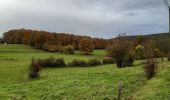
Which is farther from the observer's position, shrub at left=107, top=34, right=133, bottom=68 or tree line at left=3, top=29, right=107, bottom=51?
tree line at left=3, top=29, right=107, bottom=51

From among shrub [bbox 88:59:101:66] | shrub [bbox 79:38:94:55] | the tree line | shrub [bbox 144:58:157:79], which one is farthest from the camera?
the tree line

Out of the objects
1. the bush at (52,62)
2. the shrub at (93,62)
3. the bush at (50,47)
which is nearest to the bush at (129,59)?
the shrub at (93,62)

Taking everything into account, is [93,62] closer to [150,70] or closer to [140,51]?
[140,51]

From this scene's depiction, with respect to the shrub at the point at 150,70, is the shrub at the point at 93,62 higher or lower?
lower

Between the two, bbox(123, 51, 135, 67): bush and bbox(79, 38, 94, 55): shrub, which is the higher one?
bbox(79, 38, 94, 55): shrub

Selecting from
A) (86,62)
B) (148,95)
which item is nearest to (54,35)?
(86,62)

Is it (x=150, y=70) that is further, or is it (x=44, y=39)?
(x=44, y=39)

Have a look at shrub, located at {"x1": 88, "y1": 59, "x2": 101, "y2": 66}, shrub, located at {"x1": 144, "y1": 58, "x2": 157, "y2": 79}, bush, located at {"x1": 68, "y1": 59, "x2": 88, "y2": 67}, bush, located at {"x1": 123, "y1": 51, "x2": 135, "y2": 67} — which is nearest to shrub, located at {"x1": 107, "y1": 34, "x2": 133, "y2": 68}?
bush, located at {"x1": 123, "y1": 51, "x2": 135, "y2": 67}

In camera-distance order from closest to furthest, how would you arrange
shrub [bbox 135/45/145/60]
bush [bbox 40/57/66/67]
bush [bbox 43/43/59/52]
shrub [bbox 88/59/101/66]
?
1. bush [bbox 40/57/66/67]
2. shrub [bbox 88/59/101/66]
3. shrub [bbox 135/45/145/60]
4. bush [bbox 43/43/59/52]

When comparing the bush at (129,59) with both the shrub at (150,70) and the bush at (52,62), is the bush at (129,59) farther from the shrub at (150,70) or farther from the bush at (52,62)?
the shrub at (150,70)

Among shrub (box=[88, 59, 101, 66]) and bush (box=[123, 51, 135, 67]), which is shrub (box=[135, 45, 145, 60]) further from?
bush (box=[123, 51, 135, 67])

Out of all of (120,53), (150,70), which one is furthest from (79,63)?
(150,70)

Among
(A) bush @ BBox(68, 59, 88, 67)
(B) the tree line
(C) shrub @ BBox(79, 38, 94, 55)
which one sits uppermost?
(B) the tree line

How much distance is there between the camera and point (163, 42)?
100 meters
